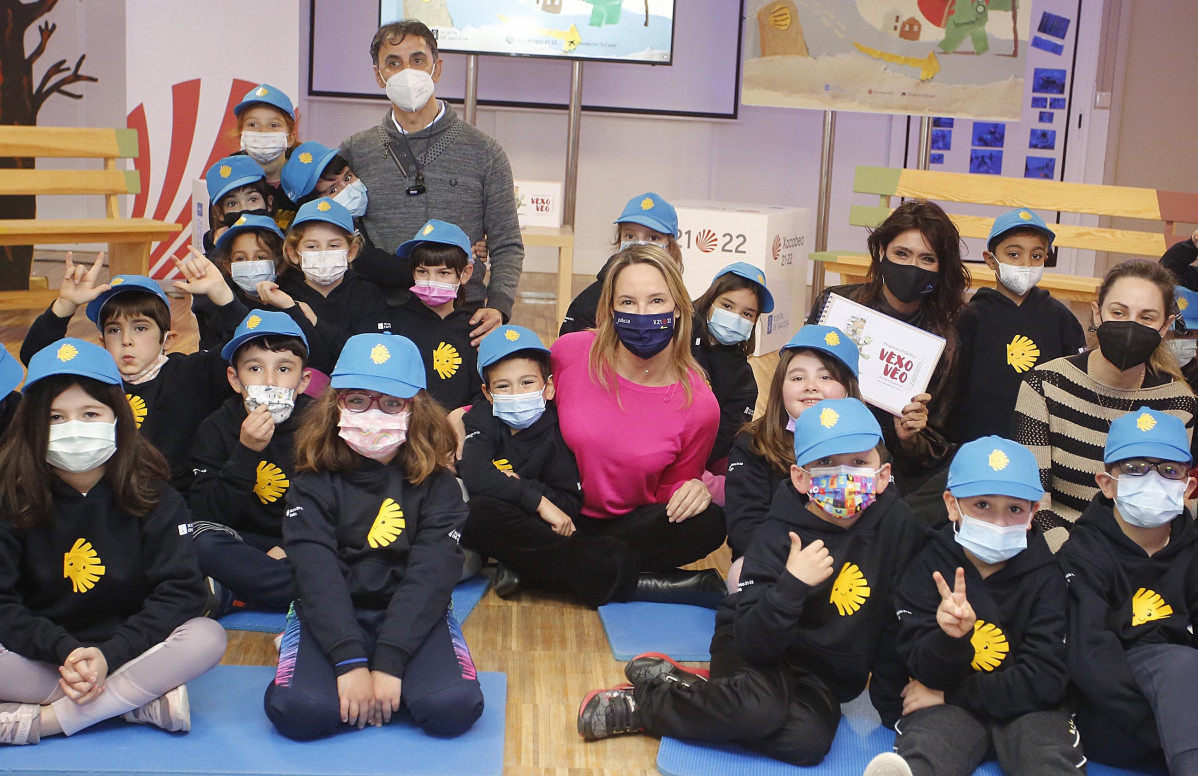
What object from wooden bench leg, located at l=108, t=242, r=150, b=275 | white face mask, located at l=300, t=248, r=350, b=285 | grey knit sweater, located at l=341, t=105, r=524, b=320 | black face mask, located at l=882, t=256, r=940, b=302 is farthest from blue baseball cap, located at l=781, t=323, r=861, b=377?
wooden bench leg, located at l=108, t=242, r=150, b=275

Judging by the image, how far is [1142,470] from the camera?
2846 millimetres

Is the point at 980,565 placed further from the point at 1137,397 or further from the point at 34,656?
the point at 34,656

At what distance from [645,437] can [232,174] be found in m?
1.96

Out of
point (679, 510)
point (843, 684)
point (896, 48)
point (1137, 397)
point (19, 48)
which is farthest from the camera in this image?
point (896, 48)

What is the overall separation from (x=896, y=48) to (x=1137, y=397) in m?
6.07

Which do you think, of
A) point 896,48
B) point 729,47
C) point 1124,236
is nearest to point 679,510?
point 1124,236

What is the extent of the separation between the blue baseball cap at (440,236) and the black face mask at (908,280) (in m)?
1.47

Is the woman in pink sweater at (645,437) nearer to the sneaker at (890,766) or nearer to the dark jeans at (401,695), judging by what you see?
the dark jeans at (401,695)

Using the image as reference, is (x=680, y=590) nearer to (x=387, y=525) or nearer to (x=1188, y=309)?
(x=387, y=525)

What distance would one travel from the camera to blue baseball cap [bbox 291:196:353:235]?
4.19 metres

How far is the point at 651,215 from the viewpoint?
464cm

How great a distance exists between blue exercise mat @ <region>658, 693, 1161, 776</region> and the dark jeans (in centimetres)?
48

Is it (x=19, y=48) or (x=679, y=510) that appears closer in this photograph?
(x=679, y=510)

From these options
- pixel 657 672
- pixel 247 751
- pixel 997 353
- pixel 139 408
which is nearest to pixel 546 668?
pixel 657 672
